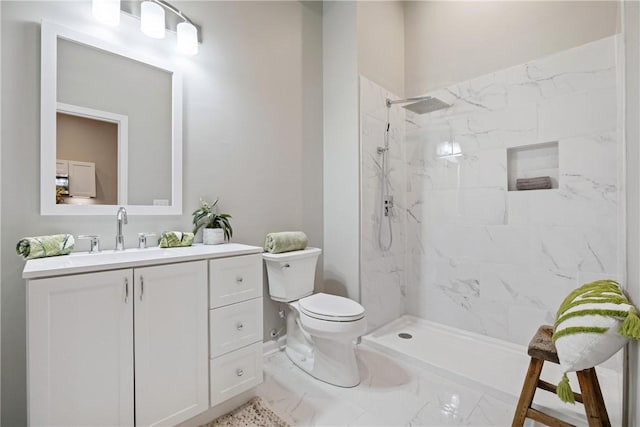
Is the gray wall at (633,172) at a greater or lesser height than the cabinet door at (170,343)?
greater

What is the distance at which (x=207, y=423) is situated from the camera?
4.78 feet

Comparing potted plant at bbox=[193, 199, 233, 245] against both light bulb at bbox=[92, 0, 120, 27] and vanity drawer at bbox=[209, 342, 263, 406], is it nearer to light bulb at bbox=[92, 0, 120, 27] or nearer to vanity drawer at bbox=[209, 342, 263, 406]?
vanity drawer at bbox=[209, 342, 263, 406]

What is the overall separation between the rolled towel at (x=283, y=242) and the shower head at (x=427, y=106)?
4.94 ft

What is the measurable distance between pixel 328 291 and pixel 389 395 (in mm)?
974

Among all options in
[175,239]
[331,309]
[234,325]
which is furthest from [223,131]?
[331,309]

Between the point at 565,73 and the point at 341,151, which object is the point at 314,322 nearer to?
the point at 341,151

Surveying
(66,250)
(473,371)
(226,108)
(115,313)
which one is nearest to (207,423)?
(115,313)

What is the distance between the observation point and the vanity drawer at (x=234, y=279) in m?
1.43

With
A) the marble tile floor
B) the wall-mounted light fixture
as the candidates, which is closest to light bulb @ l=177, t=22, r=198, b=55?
the wall-mounted light fixture

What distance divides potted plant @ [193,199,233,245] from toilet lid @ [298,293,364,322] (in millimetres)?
666

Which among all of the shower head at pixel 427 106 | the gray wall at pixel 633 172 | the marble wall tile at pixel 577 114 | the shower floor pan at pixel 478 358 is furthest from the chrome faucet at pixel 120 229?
the marble wall tile at pixel 577 114

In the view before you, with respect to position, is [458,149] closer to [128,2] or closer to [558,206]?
[558,206]

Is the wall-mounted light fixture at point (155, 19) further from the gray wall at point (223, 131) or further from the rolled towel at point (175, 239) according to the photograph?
the rolled towel at point (175, 239)

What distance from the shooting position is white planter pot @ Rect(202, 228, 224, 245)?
5.82 ft
